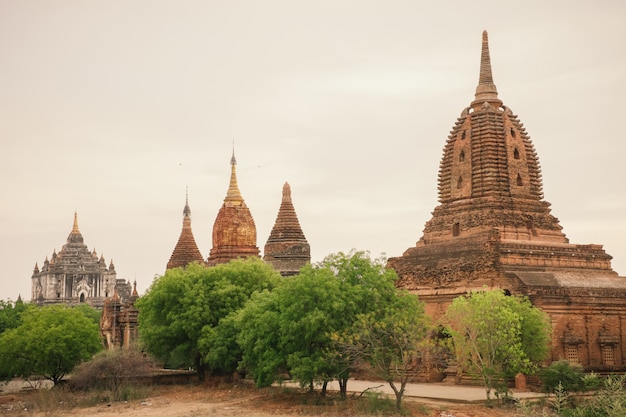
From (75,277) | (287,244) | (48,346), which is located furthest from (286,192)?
(75,277)

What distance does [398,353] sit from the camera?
3238 cm

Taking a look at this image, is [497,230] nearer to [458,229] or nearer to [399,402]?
[458,229]

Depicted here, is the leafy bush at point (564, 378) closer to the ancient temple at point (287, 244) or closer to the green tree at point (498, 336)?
the green tree at point (498, 336)

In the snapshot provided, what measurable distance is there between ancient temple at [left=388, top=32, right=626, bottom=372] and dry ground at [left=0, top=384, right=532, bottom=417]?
8.77m

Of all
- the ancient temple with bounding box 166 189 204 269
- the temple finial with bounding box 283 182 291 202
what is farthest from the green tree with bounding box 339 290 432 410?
the ancient temple with bounding box 166 189 204 269

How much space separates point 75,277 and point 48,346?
242ft

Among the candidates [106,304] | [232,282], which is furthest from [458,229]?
[106,304]

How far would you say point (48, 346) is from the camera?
4203 cm

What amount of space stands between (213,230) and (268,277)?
25.9 metres

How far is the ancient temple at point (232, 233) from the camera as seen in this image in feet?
220

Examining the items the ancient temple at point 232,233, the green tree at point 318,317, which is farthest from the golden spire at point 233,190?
the green tree at point 318,317

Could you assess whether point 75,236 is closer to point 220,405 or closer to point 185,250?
point 185,250

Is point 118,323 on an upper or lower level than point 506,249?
lower

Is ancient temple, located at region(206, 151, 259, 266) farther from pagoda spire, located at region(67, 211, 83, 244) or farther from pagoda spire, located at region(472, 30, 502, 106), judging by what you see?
pagoda spire, located at region(67, 211, 83, 244)
